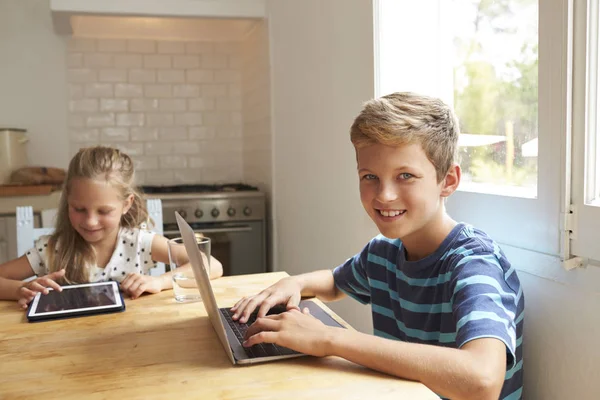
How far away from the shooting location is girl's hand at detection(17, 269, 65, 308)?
1.43 m

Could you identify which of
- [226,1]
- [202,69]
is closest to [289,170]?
[226,1]

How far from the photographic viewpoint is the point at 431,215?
1.23 m

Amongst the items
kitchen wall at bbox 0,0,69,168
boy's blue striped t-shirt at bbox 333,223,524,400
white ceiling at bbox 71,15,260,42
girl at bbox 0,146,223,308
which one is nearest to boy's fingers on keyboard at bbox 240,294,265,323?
boy's blue striped t-shirt at bbox 333,223,524,400

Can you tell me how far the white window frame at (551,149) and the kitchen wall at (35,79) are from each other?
3.11 m

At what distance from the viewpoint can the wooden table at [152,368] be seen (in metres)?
0.89

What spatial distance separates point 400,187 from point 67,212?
110 centimetres

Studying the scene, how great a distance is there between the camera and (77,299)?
143 centimetres

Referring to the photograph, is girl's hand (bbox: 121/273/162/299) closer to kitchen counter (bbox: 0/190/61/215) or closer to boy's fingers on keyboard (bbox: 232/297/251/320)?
boy's fingers on keyboard (bbox: 232/297/251/320)

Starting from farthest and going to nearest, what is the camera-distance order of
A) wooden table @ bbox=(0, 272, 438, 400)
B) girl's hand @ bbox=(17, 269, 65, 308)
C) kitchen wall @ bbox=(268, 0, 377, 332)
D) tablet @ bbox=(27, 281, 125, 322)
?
kitchen wall @ bbox=(268, 0, 377, 332), girl's hand @ bbox=(17, 269, 65, 308), tablet @ bbox=(27, 281, 125, 322), wooden table @ bbox=(0, 272, 438, 400)

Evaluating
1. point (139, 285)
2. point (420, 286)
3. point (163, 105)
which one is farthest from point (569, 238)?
point (163, 105)

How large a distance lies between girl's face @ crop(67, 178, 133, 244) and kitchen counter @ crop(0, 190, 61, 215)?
153cm

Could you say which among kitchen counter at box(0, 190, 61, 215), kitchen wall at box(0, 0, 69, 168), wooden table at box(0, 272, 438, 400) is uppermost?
kitchen wall at box(0, 0, 69, 168)

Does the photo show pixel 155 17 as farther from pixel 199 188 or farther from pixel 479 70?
pixel 479 70

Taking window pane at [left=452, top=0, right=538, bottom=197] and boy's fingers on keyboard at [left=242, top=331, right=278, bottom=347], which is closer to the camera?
boy's fingers on keyboard at [left=242, top=331, right=278, bottom=347]
